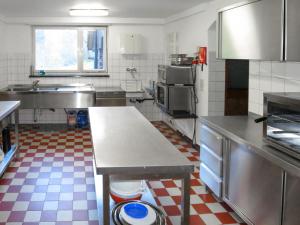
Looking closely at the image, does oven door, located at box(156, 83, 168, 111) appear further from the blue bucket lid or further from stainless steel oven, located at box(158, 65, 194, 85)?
the blue bucket lid

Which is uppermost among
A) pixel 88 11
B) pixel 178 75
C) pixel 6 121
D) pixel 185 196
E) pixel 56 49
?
pixel 88 11

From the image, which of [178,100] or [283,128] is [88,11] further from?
[283,128]

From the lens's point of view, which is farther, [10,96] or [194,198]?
[10,96]

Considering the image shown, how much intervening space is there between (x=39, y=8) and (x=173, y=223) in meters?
4.33

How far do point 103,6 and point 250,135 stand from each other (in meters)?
3.58

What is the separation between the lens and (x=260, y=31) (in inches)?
127

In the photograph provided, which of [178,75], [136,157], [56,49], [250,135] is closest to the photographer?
[136,157]

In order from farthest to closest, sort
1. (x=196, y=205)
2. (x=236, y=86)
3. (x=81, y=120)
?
(x=81, y=120), (x=236, y=86), (x=196, y=205)

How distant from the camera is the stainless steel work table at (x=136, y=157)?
224 cm

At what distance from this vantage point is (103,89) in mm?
7320

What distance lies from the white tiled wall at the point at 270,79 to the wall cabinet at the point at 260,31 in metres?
0.36

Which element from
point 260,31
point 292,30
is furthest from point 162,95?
point 292,30

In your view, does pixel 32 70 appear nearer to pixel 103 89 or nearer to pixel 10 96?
pixel 10 96

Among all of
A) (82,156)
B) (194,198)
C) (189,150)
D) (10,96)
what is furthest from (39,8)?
(194,198)
